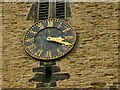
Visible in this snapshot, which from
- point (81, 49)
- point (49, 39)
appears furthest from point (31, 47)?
point (81, 49)

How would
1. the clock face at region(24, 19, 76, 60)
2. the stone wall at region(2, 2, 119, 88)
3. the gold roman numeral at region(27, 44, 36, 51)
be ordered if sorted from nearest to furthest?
the stone wall at region(2, 2, 119, 88)
the clock face at region(24, 19, 76, 60)
the gold roman numeral at region(27, 44, 36, 51)

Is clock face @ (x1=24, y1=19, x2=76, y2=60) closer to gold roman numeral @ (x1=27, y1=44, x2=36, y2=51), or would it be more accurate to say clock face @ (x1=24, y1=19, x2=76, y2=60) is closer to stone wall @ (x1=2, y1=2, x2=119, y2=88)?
gold roman numeral @ (x1=27, y1=44, x2=36, y2=51)

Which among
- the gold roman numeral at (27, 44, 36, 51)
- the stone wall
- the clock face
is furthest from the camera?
the gold roman numeral at (27, 44, 36, 51)

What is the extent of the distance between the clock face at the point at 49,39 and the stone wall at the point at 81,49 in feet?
0.56

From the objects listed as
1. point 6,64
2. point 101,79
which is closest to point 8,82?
point 6,64

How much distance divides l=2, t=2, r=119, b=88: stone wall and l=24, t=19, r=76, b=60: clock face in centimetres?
17

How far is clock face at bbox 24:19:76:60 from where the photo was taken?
26406mm

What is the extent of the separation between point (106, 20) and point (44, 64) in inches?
88.2

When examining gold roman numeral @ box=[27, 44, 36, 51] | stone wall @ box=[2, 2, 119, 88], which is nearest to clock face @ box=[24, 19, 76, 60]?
gold roman numeral @ box=[27, 44, 36, 51]

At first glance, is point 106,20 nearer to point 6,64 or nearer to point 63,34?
point 63,34

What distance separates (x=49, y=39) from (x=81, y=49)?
886 millimetres

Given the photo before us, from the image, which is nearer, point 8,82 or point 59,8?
point 8,82

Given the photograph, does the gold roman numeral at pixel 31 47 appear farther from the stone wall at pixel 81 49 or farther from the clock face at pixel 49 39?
the stone wall at pixel 81 49

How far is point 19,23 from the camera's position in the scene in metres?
27.4
